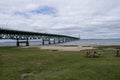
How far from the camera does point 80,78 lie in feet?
49.2

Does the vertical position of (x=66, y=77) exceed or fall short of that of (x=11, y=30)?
it falls short

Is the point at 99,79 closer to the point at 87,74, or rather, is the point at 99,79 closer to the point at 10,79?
the point at 87,74

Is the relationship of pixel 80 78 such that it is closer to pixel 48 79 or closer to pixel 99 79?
pixel 99 79

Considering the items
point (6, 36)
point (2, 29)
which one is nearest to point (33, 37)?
point (6, 36)

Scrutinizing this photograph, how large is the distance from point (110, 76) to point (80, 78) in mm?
2261

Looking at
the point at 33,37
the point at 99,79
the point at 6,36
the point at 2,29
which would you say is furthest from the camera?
the point at 33,37

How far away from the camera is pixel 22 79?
49.7ft

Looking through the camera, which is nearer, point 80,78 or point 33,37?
point 80,78

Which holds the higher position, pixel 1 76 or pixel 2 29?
pixel 2 29

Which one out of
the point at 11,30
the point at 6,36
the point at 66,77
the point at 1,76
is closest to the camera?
the point at 66,77

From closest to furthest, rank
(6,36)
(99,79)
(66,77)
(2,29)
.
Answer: (99,79) → (66,77) → (2,29) → (6,36)

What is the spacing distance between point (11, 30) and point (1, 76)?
8967cm

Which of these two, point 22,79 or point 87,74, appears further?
point 87,74

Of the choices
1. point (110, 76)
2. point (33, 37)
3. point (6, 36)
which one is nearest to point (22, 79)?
point (110, 76)
